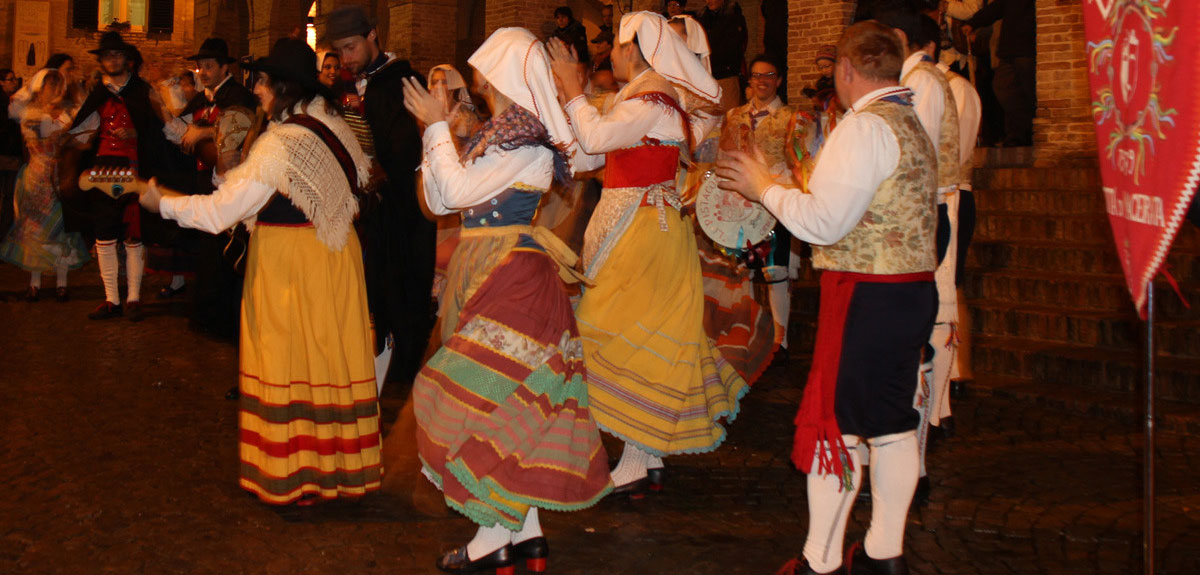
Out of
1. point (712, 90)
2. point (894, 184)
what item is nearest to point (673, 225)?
point (712, 90)

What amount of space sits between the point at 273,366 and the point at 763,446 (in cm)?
275

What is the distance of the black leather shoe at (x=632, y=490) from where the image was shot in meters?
5.38

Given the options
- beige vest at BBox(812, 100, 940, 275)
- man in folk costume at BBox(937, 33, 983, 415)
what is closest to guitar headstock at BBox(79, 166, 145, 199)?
beige vest at BBox(812, 100, 940, 275)

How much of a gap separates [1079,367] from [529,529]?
4754 millimetres

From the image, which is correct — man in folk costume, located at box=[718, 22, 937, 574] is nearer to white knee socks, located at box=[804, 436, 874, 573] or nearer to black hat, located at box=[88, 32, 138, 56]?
white knee socks, located at box=[804, 436, 874, 573]

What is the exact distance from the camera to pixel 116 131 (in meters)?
10.2

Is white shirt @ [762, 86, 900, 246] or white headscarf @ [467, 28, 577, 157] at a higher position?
white headscarf @ [467, 28, 577, 157]

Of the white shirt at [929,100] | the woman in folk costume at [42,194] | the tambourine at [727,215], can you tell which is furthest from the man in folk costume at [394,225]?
the woman in folk costume at [42,194]

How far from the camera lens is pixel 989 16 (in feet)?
36.5

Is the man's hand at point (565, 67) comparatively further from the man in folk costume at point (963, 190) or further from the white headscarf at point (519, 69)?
the man in folk costume at point (963, 190)

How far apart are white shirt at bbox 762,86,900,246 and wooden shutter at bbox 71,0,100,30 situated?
37464 mm

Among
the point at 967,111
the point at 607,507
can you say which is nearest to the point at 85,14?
the point at 967,111

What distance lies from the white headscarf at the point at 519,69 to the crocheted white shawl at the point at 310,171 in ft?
3.42

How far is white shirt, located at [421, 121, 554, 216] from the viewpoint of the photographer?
13.4ft
